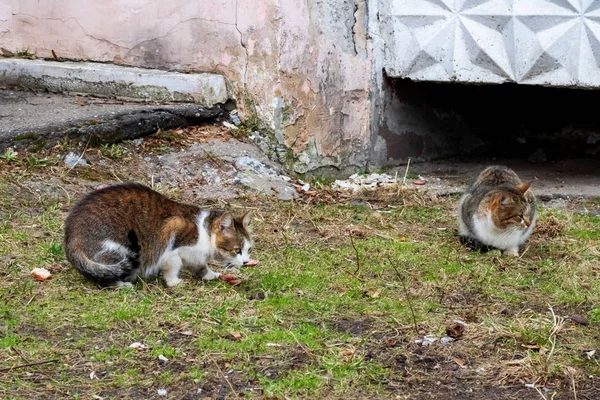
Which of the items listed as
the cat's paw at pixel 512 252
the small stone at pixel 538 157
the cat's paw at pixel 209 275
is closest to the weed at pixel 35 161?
the cat's paw at pixel 209 275

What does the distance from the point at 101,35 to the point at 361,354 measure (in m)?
5.54

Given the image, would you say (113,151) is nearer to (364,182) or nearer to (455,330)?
(364,182)

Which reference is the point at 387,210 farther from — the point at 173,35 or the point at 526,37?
the point at 173,35

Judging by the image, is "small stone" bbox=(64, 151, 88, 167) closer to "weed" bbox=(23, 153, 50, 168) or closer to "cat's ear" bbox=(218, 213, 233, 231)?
"weed" bbox=(23, 153, 50, 168)

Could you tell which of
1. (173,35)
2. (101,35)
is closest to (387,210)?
(173,35)

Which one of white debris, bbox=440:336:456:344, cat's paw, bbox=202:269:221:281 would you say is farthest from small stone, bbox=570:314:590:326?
cat's paw, bbox=202:269:221:281

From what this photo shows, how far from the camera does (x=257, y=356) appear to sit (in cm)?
430

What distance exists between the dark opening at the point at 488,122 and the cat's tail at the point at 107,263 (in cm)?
437

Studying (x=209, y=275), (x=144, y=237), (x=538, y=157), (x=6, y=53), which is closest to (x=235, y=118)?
(x=6, y=53)

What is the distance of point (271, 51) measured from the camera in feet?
26.7

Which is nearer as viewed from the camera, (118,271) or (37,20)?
(118,271)

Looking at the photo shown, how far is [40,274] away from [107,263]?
50 cm

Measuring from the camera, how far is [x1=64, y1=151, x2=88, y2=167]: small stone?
7.48m

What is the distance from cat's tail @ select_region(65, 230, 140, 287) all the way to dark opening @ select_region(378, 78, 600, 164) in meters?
4.37
